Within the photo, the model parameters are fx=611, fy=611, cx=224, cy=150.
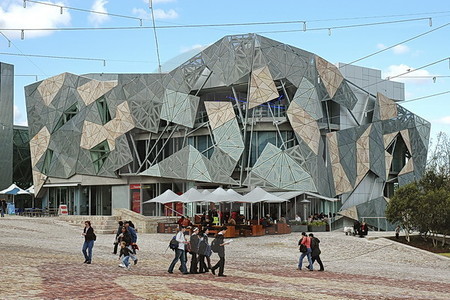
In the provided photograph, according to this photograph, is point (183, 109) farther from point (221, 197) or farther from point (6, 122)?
point (6, 122)

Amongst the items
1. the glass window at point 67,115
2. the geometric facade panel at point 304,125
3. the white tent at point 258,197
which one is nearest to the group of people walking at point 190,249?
the white tent at point 258,197

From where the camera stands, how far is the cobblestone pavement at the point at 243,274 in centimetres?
1316

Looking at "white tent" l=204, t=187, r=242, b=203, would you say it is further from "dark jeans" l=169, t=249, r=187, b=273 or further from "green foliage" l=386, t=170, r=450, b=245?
"dark jeans" l=169, t=249, r=187, b=273

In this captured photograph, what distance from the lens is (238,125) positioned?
151 ft

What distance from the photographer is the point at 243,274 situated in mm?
18734

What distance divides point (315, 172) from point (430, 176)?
33.9 feet

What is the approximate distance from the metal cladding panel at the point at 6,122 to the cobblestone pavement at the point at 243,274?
35.6 metres

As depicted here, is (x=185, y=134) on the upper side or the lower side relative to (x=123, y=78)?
lower

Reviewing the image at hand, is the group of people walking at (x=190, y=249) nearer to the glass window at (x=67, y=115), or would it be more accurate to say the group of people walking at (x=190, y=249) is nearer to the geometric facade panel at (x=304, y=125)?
the geometric facade panel at (x=304, y=125)

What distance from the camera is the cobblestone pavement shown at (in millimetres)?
13156

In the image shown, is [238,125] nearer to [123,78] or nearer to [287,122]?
[287,122]

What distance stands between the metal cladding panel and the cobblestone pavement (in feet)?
117

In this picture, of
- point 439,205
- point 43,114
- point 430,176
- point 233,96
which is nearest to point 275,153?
point 233,96

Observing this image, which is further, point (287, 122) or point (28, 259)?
point (287, 122)
